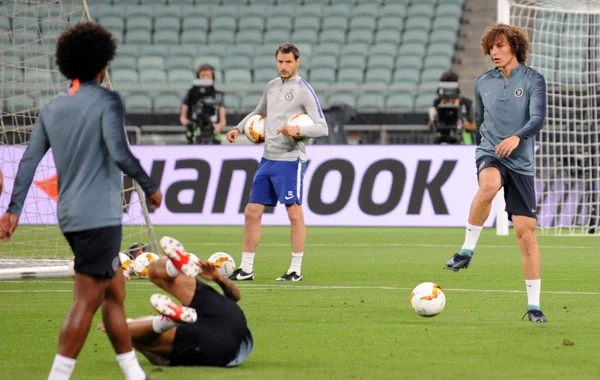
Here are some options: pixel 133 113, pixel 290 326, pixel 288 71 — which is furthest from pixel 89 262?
pixel 133 113

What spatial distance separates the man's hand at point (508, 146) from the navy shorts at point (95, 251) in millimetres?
3483

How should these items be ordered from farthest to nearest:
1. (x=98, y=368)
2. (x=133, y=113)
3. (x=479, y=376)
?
(x=133, y=113)
(x=98, y=368)
(x=479, y=376)

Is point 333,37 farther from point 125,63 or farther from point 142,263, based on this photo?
point 142,263

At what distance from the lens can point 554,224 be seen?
1995 cm

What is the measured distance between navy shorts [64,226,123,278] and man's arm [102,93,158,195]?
31 centimetres

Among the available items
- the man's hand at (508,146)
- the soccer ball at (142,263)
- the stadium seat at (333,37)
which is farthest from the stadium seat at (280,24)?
the man's hand at (508,146)

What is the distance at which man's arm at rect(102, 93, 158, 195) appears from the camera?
19.8 ft

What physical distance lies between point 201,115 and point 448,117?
4.19 metres

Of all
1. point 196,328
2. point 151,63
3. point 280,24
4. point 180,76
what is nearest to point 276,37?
point 280,24

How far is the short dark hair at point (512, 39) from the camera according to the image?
9023 millimetres

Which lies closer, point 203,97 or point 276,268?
point 276,268

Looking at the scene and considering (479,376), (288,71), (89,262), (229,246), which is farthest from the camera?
(229,246)

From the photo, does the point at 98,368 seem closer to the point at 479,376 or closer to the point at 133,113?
the point at 479,376

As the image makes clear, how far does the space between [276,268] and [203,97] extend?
7.68 metres
